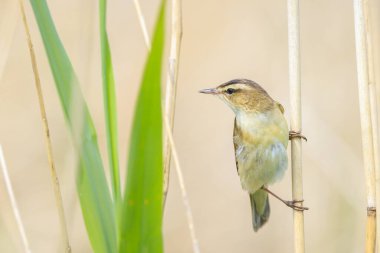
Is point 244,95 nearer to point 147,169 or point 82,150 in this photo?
point 82,150

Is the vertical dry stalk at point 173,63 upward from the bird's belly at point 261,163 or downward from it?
upward

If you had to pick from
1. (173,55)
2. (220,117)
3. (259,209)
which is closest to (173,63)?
(173,55)

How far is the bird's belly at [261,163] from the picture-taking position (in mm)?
2627

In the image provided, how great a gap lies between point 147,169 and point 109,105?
12.1 inches

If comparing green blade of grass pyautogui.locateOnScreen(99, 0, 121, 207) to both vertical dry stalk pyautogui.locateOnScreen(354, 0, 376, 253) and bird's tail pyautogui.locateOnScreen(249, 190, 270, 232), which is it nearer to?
vertical dry stalk pyautogui.locateOnScreen(354, 0, 376, 253)

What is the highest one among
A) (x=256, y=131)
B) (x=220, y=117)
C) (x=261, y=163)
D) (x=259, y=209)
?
(x=220, y=117)

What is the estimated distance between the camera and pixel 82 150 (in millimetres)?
1515

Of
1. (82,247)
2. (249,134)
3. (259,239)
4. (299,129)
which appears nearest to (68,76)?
(299,129)

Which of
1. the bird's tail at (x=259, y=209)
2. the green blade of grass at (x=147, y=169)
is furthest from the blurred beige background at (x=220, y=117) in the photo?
the green blade of grass at (x=147, y=169)

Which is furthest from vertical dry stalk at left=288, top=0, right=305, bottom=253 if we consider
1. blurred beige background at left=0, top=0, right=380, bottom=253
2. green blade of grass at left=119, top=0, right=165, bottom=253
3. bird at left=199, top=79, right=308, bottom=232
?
blurred beige background at left=0, top=0, right=380, bottom=253

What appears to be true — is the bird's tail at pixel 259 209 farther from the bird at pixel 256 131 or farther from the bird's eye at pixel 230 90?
the bird's eye at pixel 230 90

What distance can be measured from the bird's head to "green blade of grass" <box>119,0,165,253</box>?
1320 millimetres

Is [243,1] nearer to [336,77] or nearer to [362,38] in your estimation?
[336,77]

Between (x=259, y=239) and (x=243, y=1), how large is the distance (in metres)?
1.52
